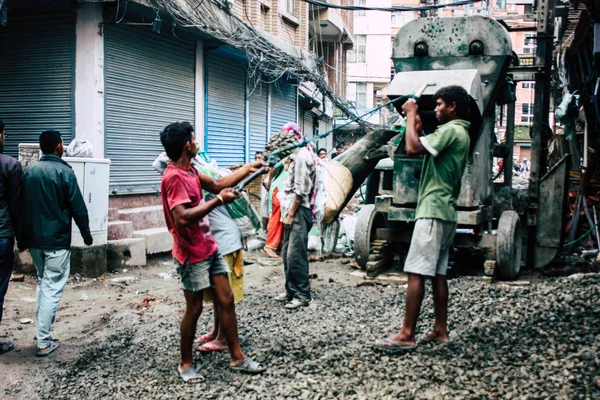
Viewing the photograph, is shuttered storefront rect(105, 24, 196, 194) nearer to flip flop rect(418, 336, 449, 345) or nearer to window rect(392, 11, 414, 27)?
flip flop rect(418, 336, 449, 345)

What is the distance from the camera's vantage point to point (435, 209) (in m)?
4.30

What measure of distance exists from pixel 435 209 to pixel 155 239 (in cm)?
639

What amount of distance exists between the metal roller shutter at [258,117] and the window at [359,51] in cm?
3150

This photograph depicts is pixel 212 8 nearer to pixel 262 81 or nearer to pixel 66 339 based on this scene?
pixel 262 81

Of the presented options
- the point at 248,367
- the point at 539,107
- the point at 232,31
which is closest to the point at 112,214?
the point at 232,31

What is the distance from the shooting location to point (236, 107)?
14336mm

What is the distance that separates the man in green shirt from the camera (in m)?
4.27

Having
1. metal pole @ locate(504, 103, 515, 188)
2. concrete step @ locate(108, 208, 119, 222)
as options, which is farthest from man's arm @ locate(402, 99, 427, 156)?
concrete step @ locate(108, 208, 119, 222)

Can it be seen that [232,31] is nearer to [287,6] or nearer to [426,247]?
[287,6]

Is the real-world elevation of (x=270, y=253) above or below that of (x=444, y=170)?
below

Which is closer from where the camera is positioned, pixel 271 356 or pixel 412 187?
pixel 271 356

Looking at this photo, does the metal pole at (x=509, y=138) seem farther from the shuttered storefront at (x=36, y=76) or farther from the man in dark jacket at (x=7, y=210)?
the shuttered storefront at (x=36, y=76)

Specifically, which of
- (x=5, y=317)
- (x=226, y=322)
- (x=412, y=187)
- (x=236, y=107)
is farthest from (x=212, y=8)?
(x=226, y=322)

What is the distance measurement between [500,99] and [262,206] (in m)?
5.63
